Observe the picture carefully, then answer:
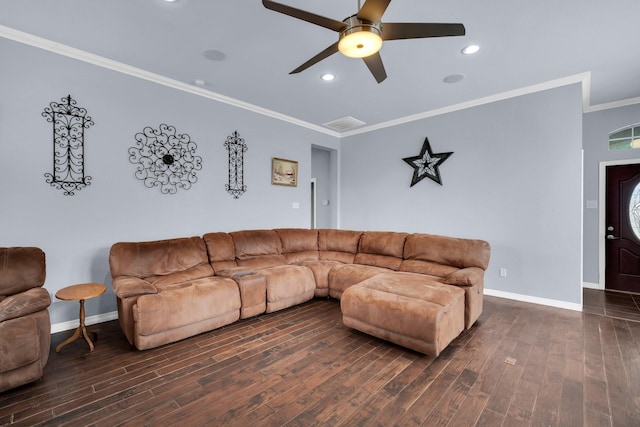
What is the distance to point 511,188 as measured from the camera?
3.96 m

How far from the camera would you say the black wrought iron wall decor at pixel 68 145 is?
2881mm

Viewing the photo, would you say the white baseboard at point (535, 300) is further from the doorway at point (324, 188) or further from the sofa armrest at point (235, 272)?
the sofa armrest at point (235, 272)

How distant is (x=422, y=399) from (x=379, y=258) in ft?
7.73

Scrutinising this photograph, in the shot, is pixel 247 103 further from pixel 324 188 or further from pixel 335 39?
pixel 324 188

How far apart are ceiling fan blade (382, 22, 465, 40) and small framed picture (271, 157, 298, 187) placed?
3.24m

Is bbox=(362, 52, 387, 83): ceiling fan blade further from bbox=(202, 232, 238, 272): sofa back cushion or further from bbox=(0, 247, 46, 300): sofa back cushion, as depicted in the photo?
bbox=(0, 247, 46, 300): sofa back cushion

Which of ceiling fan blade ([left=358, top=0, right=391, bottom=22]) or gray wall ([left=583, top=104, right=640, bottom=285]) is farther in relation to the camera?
gray wall ([left=583, top=104, right=640, bottom=285])

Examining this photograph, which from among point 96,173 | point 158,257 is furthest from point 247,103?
point 158,257

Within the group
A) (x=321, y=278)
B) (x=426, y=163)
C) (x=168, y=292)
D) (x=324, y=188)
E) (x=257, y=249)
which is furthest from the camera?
(x=324, y=188)

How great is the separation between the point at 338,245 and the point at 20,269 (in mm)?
3663

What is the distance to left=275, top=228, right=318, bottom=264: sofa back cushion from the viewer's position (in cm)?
445

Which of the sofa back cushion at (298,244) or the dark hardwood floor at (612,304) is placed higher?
the sofa back cushion at (298,244)

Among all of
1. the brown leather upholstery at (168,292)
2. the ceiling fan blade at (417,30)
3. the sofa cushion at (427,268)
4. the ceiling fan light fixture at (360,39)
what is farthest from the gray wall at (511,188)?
the brown leather upholstery at (168,292)

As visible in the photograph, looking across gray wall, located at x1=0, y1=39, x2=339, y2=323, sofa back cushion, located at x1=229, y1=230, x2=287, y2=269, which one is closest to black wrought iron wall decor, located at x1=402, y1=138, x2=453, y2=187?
sofa back cushion, located at x1=229, y1=230, x2=287, y2=269
